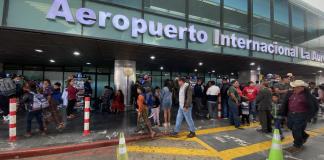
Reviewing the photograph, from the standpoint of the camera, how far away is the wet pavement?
4.48 meters

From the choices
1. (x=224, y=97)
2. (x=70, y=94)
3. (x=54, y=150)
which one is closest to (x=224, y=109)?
(x=224, y=97)

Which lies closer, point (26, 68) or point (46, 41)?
point (46, 41)

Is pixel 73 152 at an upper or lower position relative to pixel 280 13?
lower

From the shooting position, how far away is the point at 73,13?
726cm

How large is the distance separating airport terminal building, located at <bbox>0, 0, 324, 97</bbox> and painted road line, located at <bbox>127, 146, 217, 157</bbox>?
15.7ft

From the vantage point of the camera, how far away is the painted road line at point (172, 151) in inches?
183

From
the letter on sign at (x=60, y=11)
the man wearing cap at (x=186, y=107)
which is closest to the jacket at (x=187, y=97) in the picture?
the man wearing cap at (x=186, y=107)

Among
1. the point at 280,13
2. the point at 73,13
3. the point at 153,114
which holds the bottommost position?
the point at 153,114

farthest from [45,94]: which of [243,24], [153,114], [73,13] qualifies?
[243,24]

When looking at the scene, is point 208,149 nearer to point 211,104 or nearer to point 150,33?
point 211,104

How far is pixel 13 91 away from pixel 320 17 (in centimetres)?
2313

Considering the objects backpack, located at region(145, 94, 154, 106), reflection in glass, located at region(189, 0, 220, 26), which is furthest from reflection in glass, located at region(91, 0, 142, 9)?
backpack, located at region(145, 94, 154, 106)

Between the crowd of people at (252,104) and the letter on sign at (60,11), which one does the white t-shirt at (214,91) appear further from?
the letter on sign at (60,11)

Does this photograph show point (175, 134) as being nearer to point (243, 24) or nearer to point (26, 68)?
point (243, 24)
